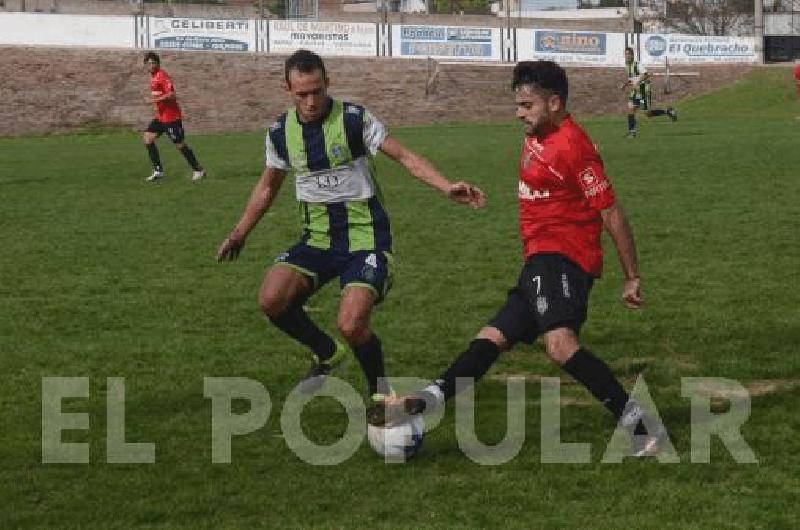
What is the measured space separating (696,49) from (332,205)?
2007 inches

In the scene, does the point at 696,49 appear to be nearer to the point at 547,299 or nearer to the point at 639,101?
the point at 639,101

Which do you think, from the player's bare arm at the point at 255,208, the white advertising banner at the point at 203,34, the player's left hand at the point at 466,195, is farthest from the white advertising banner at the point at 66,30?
the player's left hand at the point at 466,195

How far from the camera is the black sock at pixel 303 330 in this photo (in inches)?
306

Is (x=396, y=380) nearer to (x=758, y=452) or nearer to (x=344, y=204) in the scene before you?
(x=344, y=204)

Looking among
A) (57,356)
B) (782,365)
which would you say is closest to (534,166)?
(782,365)

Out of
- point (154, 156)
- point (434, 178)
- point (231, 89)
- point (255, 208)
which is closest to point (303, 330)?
point (255, 208)

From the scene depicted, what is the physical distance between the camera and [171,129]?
22859 millimetres

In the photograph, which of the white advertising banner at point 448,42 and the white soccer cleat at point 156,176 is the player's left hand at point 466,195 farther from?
the white advertising banner at point 448,42

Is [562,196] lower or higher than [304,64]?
lower

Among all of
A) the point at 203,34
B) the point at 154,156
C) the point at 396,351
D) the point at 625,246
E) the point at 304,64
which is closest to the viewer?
the point at 625,246

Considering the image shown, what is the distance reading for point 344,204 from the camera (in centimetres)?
746

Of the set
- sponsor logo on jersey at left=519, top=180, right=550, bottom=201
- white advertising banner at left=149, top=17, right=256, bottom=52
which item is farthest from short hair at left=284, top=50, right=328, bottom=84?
white advertising banner at left=149, top=17, right=256, bottom=52

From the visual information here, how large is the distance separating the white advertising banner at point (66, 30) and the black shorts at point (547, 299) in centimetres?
3832

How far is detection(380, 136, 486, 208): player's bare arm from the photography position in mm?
6582
